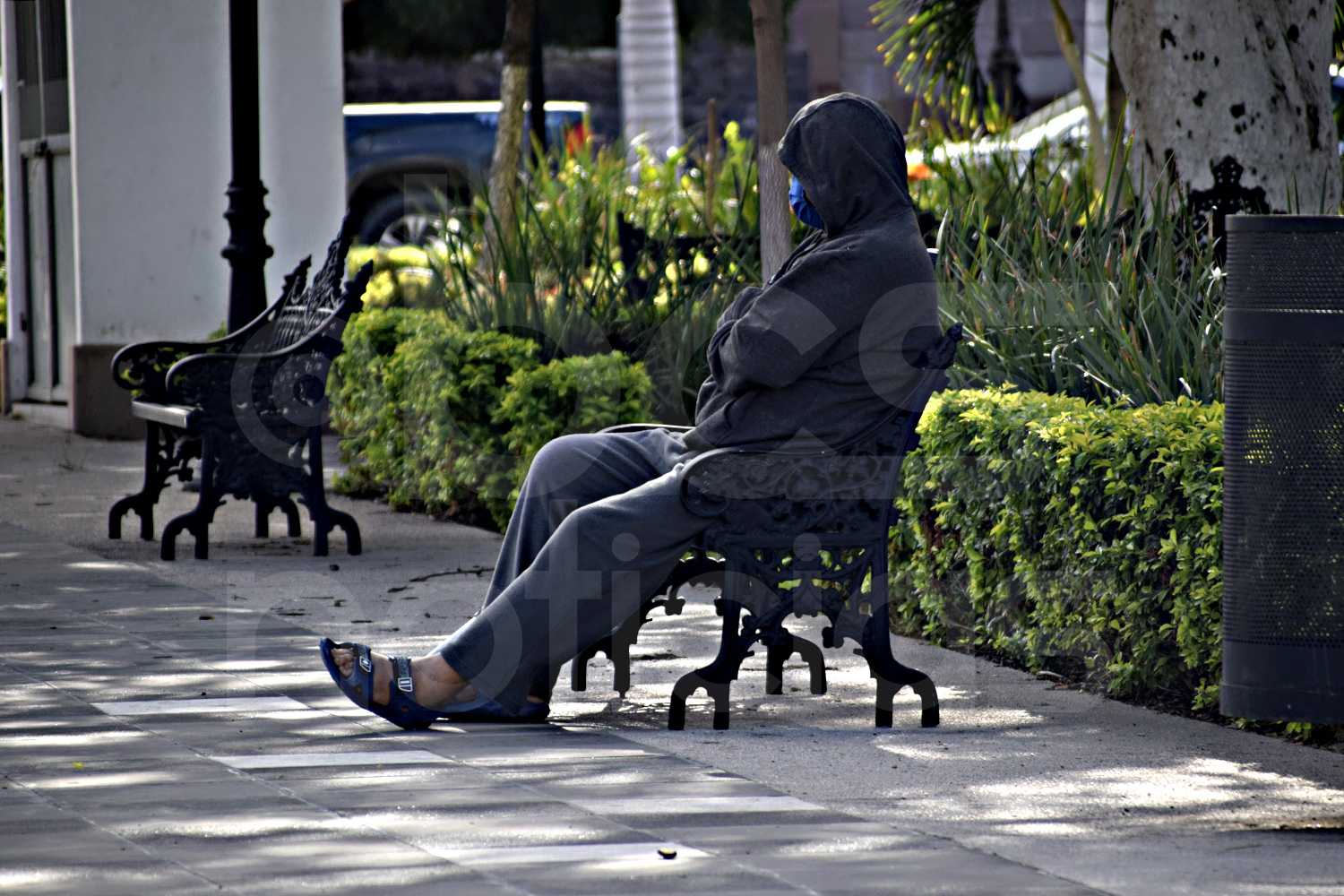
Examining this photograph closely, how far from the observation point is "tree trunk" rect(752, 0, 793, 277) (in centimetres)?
755

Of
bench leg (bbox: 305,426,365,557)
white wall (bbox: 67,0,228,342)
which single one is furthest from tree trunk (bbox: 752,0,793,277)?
white wall (bbox: 67,0,228,342)

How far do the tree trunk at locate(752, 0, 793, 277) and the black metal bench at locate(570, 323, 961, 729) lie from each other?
8.93ft

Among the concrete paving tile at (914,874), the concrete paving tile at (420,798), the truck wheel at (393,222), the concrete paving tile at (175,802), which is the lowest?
the concrete paving tile at (914,874)

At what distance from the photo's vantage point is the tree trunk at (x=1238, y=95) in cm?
798

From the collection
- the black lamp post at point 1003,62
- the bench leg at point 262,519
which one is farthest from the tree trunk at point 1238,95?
the black lamp post at point 1003,62

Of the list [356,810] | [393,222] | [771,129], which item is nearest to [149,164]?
[771,129]

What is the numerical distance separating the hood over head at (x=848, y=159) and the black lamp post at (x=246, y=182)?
5.04 m

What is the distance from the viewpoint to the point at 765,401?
4711 millimetres

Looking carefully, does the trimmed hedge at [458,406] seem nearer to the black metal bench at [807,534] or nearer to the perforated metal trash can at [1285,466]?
the black metal bench at [807,534]

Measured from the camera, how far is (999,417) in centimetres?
554

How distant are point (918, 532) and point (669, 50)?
75.7ft

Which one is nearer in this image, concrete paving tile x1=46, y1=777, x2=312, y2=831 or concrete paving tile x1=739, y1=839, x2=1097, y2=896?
concrete paving tile x1=739, y1=839, x2=1097, y2=896

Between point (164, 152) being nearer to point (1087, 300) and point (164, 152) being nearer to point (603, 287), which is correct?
point (603, 287)

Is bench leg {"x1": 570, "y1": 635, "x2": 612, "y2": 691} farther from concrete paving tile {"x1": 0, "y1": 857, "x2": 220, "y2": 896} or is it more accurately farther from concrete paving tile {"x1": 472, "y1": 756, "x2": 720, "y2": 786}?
concrete paving tile {"x1": 0, "y1": 857, "x2": 220, "y2": 896}
